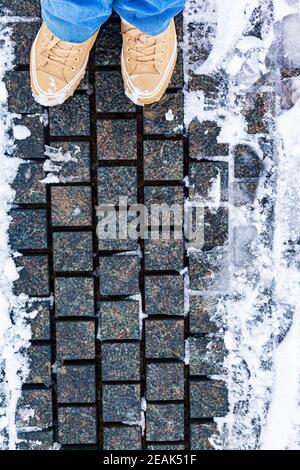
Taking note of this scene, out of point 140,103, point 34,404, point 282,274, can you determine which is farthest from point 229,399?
point 140,103

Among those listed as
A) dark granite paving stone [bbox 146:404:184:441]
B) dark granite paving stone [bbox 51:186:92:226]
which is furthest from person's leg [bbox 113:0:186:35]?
dark granite paving stone [bbox 146:404:184:441]

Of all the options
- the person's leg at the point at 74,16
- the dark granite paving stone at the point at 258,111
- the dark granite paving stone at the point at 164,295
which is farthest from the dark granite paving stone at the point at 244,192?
the person's leg at the point at 74,16

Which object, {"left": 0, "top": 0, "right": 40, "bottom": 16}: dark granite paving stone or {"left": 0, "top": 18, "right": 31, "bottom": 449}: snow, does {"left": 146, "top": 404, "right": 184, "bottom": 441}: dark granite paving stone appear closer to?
{"left": 0, "top": 18, "right": 31, "bottom": 449}: snow

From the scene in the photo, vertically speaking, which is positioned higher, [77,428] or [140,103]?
[140,103]
